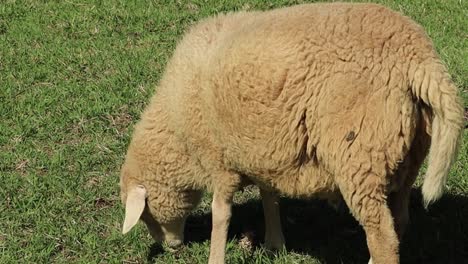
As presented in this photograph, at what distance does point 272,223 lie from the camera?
17.6 ft

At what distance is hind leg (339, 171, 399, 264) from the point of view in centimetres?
392

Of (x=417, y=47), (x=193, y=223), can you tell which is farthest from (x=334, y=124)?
(x=193, y=223)

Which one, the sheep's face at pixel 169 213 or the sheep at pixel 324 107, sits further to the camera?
the sheep's face at pixel 169 213

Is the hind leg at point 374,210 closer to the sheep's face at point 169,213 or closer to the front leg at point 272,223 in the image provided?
the front leg at point 272,223

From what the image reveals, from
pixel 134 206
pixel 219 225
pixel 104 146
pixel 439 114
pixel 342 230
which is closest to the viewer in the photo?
pixel 439 114

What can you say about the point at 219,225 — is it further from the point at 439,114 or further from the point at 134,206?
the point at 439,114

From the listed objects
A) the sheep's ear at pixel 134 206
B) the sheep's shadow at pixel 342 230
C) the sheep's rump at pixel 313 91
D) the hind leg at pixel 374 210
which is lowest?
the sheep's shadow at pixel 342 230

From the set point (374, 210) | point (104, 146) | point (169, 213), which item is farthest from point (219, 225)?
point (104, 146)

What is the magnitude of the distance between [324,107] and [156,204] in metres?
1.82

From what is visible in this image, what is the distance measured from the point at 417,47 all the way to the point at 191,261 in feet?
7.42

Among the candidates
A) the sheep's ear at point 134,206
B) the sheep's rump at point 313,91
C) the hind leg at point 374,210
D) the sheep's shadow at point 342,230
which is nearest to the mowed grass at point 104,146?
the sheep's shadow at point 342,230

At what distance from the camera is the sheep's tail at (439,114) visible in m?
3.79

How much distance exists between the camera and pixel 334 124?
3.90 meters

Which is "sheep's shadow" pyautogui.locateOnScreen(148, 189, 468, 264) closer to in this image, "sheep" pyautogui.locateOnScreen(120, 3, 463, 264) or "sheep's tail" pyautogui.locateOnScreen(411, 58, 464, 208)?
"sheep" pyautogui.locateOnScreen(120, 3, 463, 264)
